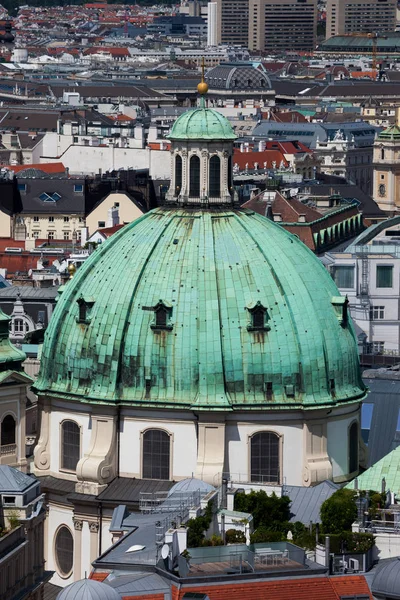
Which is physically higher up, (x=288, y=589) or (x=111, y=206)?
(x=288, y=589)

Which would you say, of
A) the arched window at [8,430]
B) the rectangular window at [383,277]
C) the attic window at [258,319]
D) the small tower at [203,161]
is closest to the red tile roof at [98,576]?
the attic window at [258,319]

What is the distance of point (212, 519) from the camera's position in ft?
215

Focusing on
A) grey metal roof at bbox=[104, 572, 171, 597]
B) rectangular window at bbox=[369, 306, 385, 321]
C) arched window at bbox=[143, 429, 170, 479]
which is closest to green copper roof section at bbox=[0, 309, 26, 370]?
arched window at bbox=[143, 429, 170, 479]

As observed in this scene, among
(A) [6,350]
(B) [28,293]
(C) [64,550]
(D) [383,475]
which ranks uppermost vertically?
(A) [6,350]

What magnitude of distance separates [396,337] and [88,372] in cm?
3978

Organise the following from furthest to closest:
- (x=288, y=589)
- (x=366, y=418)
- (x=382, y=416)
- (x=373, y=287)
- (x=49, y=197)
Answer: (x=49, y=197) → (x=373, y=287) → (x=382, y=416) → (x=366, y=418) → (x=288, y=589)

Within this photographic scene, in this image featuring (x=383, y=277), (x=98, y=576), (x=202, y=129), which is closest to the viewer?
(x=98, y=576)

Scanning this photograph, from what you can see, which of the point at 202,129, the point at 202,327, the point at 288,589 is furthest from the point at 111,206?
the point at 288,589

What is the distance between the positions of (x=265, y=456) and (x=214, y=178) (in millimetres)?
8235

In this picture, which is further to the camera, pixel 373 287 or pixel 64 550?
pixel 373 287

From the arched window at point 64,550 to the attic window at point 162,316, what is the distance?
578 centimetres

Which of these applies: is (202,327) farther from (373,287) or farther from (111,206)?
(111,206)

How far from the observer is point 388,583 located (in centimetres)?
6019

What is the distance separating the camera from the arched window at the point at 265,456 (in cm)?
7706
